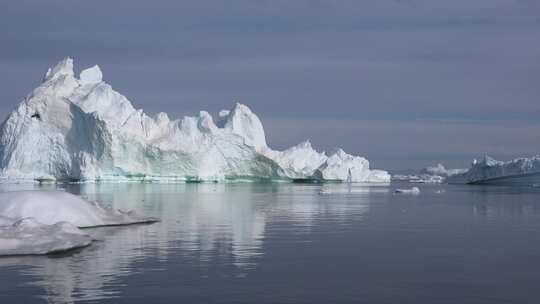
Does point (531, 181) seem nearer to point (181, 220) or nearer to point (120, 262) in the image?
point (181, 220)

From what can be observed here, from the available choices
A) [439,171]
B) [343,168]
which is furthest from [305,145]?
[439,171]

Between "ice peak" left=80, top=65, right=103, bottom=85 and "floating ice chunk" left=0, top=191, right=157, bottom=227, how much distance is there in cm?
6045

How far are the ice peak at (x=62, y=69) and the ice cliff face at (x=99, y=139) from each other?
0.12 m

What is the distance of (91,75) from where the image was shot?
80.9m

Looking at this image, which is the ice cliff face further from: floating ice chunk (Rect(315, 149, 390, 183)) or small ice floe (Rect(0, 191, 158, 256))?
small ice floe (Rect(0, 191, 158, 256))

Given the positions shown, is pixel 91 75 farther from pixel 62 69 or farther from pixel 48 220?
pixel 48 220

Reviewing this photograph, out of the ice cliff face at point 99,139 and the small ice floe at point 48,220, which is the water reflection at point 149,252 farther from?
the ice cliff face at point 99,139

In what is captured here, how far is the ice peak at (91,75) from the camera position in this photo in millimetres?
80312

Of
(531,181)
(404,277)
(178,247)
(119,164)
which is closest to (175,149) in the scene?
(119,164)

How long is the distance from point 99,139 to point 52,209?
53.9 metres

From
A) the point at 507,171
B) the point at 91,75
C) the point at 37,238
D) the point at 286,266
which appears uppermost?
the point at 91,75

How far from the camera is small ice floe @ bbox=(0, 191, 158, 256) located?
15.4 metres

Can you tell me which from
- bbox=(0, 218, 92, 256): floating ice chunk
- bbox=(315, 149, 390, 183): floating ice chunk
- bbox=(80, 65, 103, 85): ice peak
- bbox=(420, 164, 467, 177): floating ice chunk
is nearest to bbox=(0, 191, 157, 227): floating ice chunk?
bbox=(0, 218, 92, 256): floating ice chunk

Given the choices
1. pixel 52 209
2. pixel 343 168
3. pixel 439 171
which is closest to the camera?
pixel 52 209
